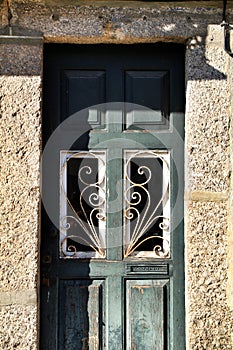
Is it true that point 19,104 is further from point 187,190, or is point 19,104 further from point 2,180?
point 187,190

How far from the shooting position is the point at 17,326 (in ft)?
13.9

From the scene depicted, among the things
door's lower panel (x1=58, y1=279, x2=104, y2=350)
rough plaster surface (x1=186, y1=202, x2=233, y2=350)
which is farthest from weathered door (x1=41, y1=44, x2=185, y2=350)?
rough plaster surface (x1=186, y1=202, x2=233, y2=350)

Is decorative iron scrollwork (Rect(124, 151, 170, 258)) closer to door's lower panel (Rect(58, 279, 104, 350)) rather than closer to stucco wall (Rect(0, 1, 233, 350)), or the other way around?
stucco wall (Rect(0, 1, 233, 350))

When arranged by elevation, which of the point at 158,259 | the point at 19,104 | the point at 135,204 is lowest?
the point at 158,259

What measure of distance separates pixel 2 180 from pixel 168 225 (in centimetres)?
107

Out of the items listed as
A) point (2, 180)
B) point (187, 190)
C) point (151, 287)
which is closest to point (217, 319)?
point (151, 287)

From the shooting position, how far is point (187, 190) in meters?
4.38

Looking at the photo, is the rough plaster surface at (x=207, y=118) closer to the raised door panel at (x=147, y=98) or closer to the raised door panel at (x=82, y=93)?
the raised door panel at (x=147, y=98)

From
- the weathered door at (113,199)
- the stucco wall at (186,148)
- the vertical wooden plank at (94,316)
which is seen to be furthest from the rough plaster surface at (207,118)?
the vertical wooden plank at (94,316)

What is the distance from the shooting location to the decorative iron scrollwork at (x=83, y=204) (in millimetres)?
4449

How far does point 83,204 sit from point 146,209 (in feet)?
1.31

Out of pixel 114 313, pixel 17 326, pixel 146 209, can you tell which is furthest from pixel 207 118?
pixel 17 326

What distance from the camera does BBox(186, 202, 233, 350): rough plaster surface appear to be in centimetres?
432

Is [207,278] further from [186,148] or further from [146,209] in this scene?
[186,148]
